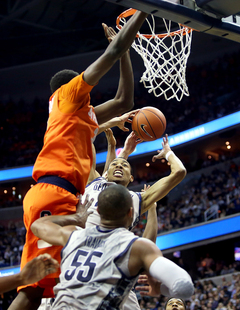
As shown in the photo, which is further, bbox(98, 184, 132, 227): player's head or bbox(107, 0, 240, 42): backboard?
bbox(107, 0, 240, 42): backboard

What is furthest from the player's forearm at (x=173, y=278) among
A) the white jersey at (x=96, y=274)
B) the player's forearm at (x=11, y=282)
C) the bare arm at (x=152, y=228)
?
the bare arm at (x=152, y=228)

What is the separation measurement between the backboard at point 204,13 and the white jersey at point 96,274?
183 centimetres

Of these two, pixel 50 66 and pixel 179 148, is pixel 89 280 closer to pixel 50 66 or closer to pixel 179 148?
pixel 179 148

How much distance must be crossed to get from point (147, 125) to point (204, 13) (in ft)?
4.43

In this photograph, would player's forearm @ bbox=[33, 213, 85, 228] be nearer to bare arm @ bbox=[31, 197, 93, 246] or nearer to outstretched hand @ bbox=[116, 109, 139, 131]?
bare arm @ bbox=[31, 197, 93, 246]

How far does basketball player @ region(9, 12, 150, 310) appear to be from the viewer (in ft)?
8.60

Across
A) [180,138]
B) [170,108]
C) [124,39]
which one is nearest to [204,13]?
[124,39]

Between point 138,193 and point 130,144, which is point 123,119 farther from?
point 138,193

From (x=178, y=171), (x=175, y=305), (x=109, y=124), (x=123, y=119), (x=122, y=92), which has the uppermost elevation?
(x=123, y=119)

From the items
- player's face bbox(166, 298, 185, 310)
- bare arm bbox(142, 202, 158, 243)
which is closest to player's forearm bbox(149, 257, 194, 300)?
bare arm bbox(142, 202, 158, 243)

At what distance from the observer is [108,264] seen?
2.14 metres

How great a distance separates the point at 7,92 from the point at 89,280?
69.8 feet

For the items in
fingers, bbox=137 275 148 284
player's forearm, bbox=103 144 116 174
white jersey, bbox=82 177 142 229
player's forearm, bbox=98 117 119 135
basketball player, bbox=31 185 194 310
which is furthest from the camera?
player's forearm, bbox=103 144 116 174

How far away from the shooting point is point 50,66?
2162cm
